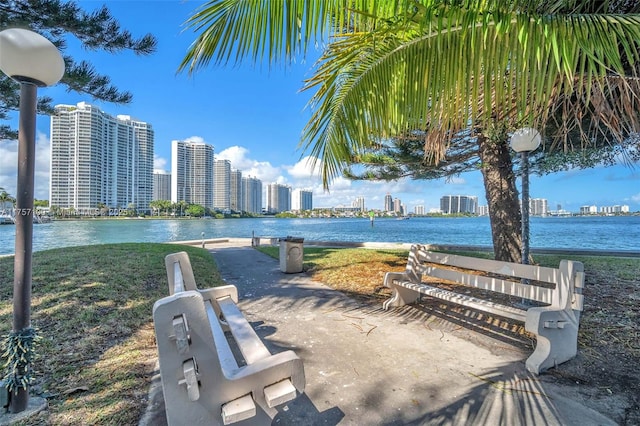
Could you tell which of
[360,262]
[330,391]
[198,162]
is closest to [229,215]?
[198,162]

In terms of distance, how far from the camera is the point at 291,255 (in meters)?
6.93

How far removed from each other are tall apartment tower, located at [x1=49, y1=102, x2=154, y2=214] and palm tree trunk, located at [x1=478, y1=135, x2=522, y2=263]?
143 ft

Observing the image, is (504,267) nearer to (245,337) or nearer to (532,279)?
(532,279)

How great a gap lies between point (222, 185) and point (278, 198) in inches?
702

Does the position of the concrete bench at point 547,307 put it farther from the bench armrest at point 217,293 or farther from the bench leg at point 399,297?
the bench armrest at point 217,293

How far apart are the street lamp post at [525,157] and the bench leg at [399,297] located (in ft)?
5.71

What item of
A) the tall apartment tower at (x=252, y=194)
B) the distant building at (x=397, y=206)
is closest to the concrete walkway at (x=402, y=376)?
the distant building at (x=397, y=206)

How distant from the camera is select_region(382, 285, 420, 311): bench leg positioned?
4.22 m

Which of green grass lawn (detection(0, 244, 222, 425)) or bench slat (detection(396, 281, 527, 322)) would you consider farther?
bench slat (detection(396, 281, 527, 322))

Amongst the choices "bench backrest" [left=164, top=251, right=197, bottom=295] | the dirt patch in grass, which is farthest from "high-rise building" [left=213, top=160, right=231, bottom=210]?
"bench backrest" [left=164, top=251, right=197, bottom=295]

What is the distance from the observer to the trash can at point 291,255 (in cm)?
690

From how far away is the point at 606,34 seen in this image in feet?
4.15

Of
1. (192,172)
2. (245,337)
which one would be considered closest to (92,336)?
(245,337)

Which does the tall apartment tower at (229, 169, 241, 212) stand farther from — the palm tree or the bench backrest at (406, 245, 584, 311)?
the palm tree
